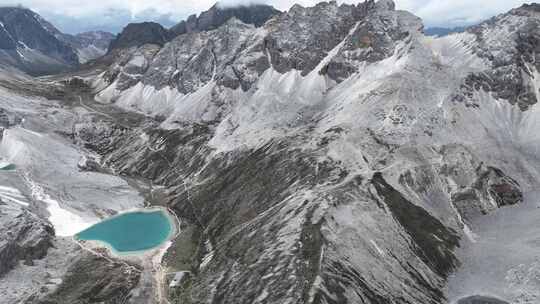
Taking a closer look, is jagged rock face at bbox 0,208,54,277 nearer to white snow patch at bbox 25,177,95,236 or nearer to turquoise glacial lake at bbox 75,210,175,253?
white snow patch at bbox 25,177,95,236

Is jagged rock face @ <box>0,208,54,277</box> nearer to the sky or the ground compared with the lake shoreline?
nearer to the sky

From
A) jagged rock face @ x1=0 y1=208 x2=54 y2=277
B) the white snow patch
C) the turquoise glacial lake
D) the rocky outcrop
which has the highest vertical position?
jagged rock face @ x1=0 y1=208 x2=54 y2=277

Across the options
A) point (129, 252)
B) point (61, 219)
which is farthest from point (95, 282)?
point (61, 219)

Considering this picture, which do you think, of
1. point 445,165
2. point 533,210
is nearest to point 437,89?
point 445,165

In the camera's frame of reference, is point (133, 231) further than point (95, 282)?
Yes

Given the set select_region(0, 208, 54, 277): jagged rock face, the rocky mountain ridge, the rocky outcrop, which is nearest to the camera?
the rocky mountain ridge

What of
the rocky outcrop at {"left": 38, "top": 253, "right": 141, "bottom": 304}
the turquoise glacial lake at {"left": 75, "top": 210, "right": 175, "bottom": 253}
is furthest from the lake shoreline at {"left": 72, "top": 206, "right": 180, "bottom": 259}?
the rocky outcrop at {"left": 38, "top": 253, "right": 141, "bottom": 304}

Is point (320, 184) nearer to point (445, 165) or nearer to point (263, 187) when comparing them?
point (263, 187)

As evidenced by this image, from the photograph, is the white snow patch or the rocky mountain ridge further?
the white snow patch

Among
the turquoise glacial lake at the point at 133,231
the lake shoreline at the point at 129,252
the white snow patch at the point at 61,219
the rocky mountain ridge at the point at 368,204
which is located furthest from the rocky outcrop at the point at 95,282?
the white snow patch at the point at 61,219

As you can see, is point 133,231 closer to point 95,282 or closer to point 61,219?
point 61,219
